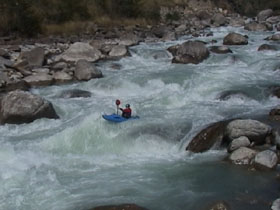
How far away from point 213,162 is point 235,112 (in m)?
3.20

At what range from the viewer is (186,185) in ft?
28.0

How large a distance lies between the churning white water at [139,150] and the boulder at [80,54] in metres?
3.72

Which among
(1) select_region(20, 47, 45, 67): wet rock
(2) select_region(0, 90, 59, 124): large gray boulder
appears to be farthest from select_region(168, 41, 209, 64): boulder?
(2) select_region(0, 90, 59, 124): large gray boulder

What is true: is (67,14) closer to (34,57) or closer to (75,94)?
(34,57)

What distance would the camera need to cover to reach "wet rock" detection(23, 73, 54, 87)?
16703 millimetres

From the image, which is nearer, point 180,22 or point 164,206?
point 164,206

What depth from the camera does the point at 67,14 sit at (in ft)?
94.8

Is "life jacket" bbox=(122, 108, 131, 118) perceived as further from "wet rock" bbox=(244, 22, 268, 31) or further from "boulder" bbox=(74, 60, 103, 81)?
"wet rock" bbox=(244, 22, 268, 31)

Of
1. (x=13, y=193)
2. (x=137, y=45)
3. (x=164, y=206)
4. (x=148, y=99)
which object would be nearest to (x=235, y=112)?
(x=148, y=99)

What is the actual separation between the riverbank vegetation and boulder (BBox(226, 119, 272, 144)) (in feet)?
59.1

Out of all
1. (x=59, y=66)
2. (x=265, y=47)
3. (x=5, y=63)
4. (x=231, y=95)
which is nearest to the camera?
(x=231, y=95)

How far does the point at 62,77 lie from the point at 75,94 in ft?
8.15

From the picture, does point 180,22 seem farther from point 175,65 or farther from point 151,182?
point 151,182

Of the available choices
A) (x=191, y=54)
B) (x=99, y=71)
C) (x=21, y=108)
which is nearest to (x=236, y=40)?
(x=191, y=54)
